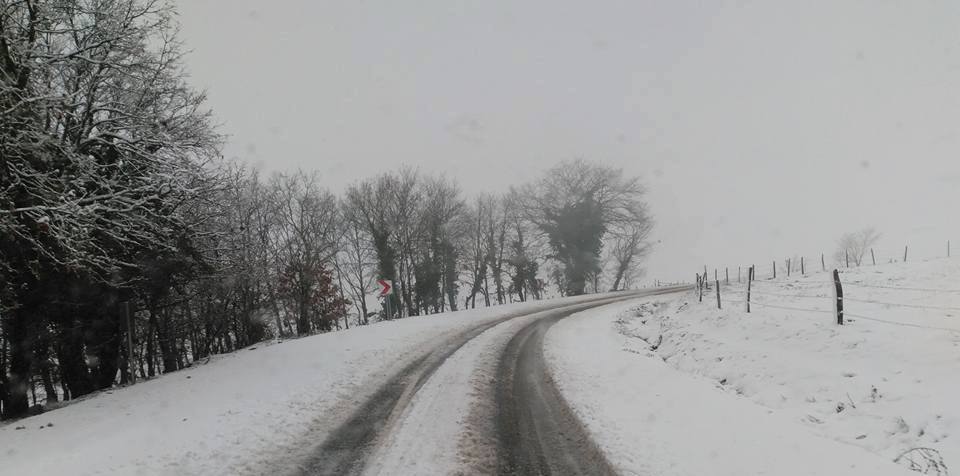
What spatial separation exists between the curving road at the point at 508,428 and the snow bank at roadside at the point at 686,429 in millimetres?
299

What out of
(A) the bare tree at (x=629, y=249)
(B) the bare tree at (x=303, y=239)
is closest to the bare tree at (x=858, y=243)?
(A) the bare tree at (x=629, y=249)

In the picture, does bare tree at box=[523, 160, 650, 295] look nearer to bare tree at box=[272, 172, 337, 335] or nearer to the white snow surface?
bare tree at box=[272, 172, 337, 335]

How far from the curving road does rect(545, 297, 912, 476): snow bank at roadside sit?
30cm

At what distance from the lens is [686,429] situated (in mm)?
6645

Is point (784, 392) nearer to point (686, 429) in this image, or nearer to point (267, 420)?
point (686, 429)

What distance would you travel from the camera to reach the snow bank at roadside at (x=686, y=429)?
17.5ft

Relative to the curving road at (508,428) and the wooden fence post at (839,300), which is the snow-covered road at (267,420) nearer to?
the curving road at (508,428)

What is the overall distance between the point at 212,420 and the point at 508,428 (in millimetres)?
4271

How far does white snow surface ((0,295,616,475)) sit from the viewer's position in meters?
5.90

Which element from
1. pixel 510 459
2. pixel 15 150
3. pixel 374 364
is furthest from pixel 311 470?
pixel 15 150

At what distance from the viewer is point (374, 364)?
12.1 meters

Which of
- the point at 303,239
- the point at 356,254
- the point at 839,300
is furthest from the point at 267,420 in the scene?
the point at 356,254

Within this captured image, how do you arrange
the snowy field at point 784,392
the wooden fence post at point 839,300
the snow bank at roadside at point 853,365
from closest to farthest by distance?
the snowy field at point 784,392, the snow bank at roadside at point 853,365, the wooden fence post at point 839,300

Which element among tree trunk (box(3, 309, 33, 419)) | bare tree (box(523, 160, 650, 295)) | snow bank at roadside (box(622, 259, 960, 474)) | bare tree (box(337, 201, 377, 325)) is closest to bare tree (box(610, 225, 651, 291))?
bare tree (box(523, 160, 650, 295))
